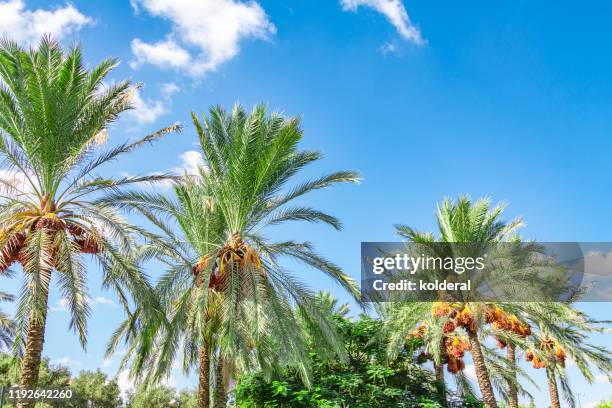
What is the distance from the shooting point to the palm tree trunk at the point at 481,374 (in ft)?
56.3

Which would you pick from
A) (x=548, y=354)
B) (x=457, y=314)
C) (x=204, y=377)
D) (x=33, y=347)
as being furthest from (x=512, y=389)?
(x=33, y=347)

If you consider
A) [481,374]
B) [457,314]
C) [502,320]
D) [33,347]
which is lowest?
[481,374]

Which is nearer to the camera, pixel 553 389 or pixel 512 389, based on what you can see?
pixel 512 389

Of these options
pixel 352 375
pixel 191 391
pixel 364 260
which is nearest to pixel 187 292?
pixel 352 375

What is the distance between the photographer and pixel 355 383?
16188 mm

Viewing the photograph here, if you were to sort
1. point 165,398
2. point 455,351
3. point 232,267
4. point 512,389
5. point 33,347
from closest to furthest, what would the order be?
point 33,347, point 232,267, point 455,351, point 512,389, point 165,398

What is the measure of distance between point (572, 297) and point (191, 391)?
26.6m

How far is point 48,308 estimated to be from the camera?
10688 mm

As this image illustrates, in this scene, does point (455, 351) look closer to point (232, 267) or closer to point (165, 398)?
point (232, 267)

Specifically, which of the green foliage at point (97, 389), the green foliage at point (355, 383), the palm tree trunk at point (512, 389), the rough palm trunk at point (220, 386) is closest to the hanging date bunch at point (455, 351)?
the green foliage at point (355, 383)

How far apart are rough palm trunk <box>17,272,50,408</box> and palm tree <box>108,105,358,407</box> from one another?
2319 mm

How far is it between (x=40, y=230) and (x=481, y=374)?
546 inches

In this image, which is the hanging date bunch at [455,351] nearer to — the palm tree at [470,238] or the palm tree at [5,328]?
the palm tree at [470,238]

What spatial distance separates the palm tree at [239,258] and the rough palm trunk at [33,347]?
2319mm
